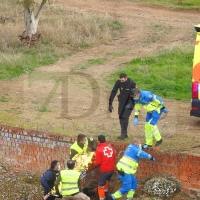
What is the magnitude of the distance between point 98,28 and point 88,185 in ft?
46.6

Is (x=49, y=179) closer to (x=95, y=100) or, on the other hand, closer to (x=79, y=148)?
(x=79, y=148)

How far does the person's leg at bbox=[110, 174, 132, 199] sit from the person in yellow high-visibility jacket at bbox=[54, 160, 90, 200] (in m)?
0.87

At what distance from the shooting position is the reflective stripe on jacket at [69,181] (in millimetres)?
10359

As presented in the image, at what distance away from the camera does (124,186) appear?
10844 millimetres

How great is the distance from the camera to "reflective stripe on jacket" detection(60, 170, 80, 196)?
10359mm

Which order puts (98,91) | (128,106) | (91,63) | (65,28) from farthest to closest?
1. (65,28)
2. (91,63)
3. (98,91)
4. (128,106)

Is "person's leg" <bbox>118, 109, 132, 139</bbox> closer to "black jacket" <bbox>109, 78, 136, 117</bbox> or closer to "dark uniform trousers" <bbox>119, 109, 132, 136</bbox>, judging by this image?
"dark uniform trousers" <bbox>119, 109, 132, 136</bbox>

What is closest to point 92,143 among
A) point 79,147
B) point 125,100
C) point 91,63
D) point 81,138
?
point 79,147

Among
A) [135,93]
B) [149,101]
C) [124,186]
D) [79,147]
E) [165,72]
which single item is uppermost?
[135,93]

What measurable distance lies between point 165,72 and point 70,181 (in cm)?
898

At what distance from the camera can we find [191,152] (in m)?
11.1

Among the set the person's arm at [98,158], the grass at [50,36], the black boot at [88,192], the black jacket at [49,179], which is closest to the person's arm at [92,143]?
the person's arm at [98,158]

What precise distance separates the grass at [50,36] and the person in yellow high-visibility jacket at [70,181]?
884 centimetres

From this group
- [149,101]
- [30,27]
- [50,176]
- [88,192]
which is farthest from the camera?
[30,27]
